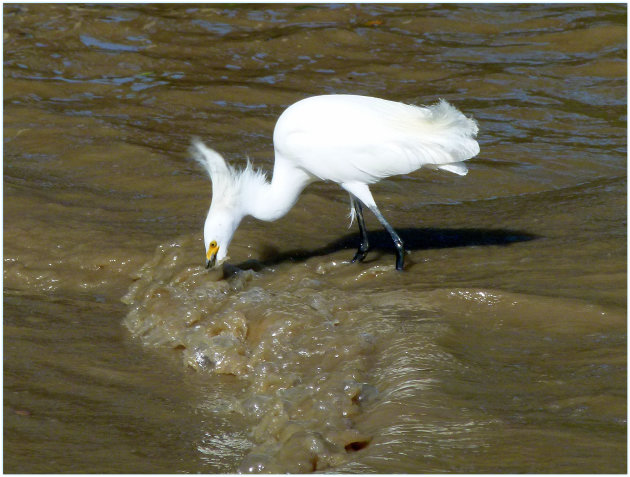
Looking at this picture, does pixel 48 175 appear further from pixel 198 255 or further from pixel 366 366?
pixel 366 366

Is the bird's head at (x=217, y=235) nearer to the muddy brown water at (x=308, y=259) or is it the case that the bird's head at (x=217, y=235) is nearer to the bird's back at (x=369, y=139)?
the muddy brown water at (x=308, y=259)

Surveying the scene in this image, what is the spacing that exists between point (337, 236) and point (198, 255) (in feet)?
3.51

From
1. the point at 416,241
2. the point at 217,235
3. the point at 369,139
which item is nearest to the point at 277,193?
the point at 217,235

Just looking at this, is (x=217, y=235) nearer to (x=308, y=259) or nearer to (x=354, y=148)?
(x=308, y=259)

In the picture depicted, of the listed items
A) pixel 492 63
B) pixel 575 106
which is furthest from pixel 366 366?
pixel 492 63

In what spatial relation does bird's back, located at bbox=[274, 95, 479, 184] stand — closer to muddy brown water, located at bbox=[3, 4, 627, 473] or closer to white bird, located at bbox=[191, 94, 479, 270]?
white bird, located at bbox=[191, 94, 479, 270]

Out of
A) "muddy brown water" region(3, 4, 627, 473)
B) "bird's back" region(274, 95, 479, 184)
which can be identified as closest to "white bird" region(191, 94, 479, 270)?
"bird's back" region(274, 95, 479, 184)

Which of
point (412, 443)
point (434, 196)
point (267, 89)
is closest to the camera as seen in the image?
point (412, 443)

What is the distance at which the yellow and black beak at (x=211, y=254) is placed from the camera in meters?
6.00

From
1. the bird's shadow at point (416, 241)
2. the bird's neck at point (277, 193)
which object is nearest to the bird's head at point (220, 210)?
the bird's neck at point (277, 193)

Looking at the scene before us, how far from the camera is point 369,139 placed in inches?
238

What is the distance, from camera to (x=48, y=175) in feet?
26.3

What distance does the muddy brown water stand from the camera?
4.09 metres

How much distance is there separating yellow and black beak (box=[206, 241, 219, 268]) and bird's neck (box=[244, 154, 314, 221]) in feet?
1.43
